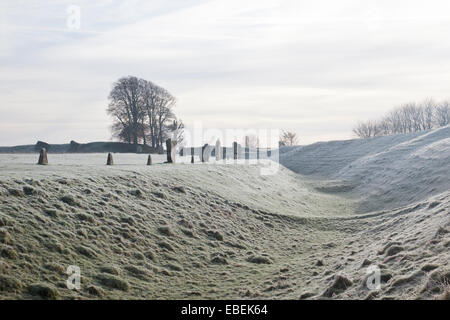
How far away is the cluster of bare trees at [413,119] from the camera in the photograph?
10904 cm

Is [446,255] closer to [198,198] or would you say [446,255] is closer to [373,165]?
[198,198]

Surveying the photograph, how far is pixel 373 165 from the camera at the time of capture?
45.7 metres

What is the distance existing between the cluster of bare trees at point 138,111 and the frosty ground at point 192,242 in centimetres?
4502

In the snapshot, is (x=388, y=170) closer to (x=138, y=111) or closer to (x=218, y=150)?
(x=218, y=150)

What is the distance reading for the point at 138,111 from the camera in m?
69.3

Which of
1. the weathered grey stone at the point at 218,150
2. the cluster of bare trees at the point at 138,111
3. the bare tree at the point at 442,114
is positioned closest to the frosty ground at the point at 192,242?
the weathered grey stone at the point at 218,150

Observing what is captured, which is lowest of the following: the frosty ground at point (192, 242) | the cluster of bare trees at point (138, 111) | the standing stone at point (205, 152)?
the frosty ground at point (192, 242)

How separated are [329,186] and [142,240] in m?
30.0

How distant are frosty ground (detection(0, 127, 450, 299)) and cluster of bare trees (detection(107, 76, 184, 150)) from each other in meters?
45.0

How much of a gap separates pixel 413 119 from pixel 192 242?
11369cm

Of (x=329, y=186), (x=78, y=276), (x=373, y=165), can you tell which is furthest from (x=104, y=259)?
(x=373, y=165)

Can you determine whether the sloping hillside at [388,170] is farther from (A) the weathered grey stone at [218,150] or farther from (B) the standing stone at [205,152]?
(B) the standing stone at [205,152]

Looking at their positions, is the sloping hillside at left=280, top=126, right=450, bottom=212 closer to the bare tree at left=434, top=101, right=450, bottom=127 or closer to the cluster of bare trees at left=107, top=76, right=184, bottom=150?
the cluster of bare trees at left=107, top=76, right=184, bottom=150

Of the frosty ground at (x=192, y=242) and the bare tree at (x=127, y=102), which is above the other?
the bare tree at (x=127, y=102)
